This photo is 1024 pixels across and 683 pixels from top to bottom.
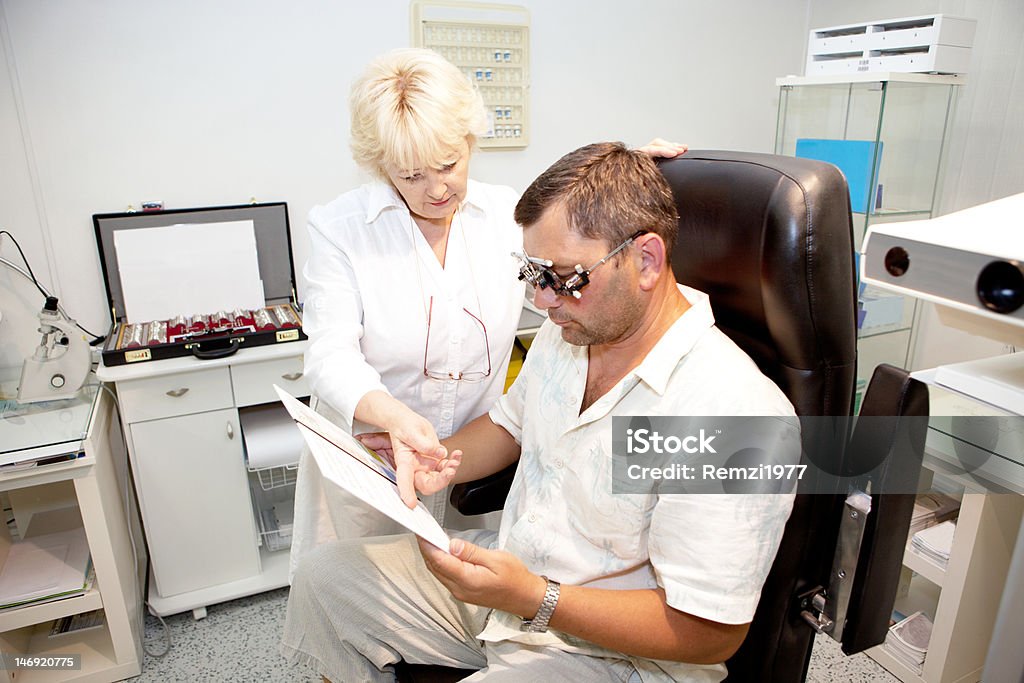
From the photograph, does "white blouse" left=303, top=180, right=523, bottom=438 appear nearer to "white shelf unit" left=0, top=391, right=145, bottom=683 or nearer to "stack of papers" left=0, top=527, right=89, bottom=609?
"white shelf unit" left=0, top=391, right=145, bottom=683

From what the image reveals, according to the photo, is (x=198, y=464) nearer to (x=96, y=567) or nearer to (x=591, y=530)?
(x=96, y=567)

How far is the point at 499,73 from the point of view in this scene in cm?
242

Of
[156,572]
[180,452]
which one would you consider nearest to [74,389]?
[180,452]

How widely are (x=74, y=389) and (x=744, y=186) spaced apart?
5.78 ft

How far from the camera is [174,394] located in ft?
6.41

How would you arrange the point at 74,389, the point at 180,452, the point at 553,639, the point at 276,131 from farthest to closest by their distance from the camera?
the point at 276,131 < the point at 180,452 < the point at 74,389 < the point at 553,639

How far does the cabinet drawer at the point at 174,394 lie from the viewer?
6.29ft

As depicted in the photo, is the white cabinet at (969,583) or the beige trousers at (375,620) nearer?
the beige trousers at (375,620)

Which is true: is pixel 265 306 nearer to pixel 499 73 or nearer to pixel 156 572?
pixel 156 572

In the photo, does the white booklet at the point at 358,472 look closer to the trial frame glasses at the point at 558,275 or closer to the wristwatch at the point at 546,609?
the wristwatch at the point at 546,609

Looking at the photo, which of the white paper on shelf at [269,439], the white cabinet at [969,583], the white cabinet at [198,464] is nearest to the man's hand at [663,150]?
the white cabinet at [969,583]

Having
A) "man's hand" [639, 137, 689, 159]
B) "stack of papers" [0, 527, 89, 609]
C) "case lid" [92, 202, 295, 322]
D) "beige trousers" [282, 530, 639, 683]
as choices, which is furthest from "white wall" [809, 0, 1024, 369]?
"stack of papers" [0, 527, 89, 609]

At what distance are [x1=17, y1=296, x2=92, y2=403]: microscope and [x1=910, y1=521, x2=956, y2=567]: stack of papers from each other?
2244 mm

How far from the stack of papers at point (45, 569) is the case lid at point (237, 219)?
2.17 ft
